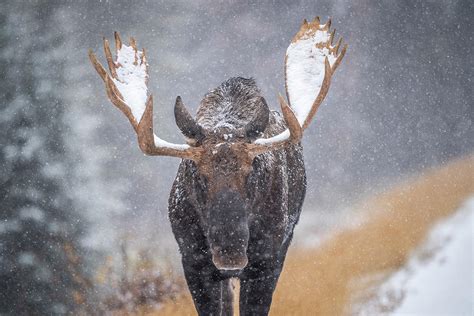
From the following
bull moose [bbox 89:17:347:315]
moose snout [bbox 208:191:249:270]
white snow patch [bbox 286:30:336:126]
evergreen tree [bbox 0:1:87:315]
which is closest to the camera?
moose snout [bbox 208:191:249:270]

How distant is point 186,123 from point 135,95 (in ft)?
2.44

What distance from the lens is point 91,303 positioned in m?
11.0

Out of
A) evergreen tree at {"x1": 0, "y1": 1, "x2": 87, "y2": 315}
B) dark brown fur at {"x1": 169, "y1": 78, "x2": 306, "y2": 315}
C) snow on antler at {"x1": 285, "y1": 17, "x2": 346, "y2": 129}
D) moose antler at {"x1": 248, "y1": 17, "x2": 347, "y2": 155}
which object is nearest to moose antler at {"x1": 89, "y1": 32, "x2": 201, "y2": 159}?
dark brown fur at {"x1": 169, "y1": 78, "x2": 306, "y2": 315}

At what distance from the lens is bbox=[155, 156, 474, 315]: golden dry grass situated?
11.1 m

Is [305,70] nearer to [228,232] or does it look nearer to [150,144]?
[150,144]

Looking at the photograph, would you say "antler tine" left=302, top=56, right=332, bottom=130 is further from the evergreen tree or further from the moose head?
the evergreen tree

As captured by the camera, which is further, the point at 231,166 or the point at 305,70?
the point at 305,70

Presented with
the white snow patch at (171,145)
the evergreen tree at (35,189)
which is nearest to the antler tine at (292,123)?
the white snow patch at (171,145)

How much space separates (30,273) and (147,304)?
6.87 ft

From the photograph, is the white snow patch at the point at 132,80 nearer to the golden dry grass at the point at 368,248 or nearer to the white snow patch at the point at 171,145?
the white snow patch at the point at 171,145

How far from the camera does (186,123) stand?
4.27m

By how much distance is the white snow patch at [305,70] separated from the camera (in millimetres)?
4832

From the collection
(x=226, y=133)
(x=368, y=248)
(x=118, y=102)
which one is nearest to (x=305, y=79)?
(x=226, y=133)

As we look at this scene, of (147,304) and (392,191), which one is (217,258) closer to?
(147,304)
